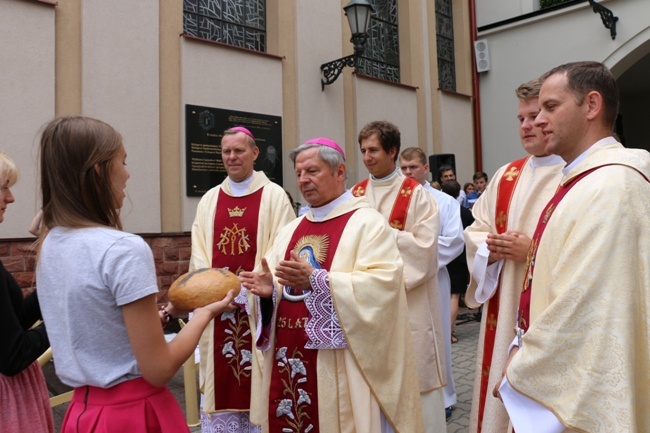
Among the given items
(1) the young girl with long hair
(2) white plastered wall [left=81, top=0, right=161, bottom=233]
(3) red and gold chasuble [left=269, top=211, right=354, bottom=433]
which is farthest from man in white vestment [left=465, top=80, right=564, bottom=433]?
(2) white plastered wall [left=81, top=0, right=161, bottom=233]

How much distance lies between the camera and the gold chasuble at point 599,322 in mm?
1617

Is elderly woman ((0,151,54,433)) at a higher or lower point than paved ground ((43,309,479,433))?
higher

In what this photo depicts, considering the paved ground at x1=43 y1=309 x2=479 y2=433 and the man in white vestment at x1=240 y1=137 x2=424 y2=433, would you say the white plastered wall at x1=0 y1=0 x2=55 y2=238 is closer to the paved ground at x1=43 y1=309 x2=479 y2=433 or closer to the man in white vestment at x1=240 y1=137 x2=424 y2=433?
the paved ground at x1=43 y1=309 x2=479 y2=433

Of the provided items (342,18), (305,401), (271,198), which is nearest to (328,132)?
(342,18)

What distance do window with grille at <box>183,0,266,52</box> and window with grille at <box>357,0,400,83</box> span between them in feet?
6.77

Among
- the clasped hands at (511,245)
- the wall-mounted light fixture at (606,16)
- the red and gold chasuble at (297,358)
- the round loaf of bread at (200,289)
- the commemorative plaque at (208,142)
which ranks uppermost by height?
the wall-mounted light fixture at (606,16)

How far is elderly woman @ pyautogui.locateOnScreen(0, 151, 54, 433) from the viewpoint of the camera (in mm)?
1893

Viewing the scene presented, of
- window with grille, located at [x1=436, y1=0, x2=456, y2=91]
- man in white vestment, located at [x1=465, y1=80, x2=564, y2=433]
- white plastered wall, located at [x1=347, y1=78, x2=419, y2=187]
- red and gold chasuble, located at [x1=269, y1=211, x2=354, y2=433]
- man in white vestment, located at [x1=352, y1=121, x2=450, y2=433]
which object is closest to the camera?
red and gold chasuble, located at [x1=269, y1=211, x2=354, y2=433]

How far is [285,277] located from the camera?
8.26 feet

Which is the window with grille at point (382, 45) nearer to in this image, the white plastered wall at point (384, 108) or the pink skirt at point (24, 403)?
the white plastered wall at point (384, 108)

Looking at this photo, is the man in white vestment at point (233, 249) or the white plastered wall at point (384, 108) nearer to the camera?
the man in white vestment at point (233, 249)

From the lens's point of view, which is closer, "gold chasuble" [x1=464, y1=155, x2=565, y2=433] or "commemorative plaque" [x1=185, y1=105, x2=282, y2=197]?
"gold chasuble" [x1=464, y1=155, x2=565, y2=433]

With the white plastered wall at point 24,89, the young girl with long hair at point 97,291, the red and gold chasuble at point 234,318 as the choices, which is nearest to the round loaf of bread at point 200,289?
the young girl with long hair at point 97,291

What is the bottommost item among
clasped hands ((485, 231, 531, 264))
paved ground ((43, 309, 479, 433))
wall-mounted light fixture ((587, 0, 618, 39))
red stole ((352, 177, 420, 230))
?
paved ground ((43, 309, 479, 433))
